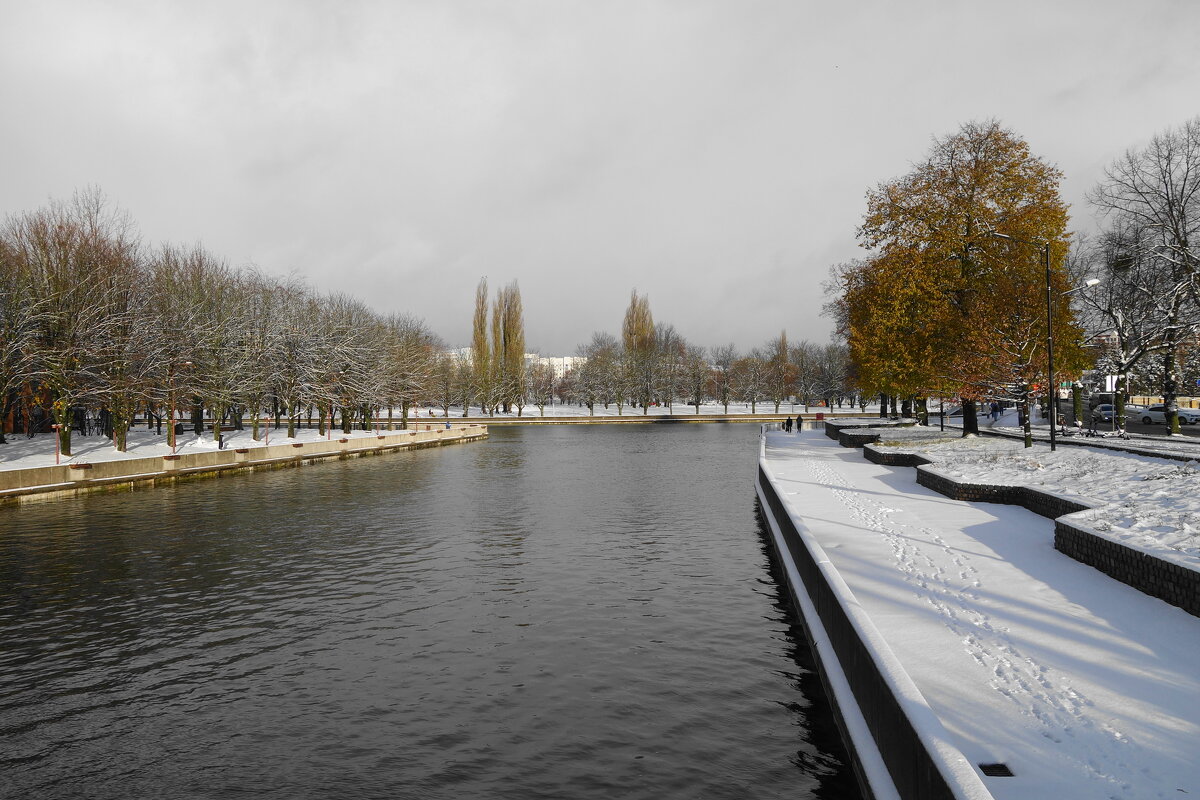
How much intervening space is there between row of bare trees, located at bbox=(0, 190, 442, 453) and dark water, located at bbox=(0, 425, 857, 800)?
18.6m

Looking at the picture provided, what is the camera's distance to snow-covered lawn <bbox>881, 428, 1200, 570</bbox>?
43.7 ft

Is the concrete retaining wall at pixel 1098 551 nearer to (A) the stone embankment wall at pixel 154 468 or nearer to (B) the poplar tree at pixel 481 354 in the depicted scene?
(A) the stone embankment wall at pixel 154 468

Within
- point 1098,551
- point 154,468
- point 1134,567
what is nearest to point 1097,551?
point 1098,551

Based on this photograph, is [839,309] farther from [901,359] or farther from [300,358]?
[300,358]

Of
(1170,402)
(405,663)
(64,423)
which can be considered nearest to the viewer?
(405,663)

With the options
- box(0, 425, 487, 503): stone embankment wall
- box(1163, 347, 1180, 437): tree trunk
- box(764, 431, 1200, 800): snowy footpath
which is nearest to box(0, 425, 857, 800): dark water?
box(764, 431, 1200, 800): snowy footpath

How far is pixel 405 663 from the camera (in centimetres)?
1241

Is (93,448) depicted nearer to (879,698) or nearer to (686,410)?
(879,698)

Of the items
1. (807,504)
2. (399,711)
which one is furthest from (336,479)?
(399,711)

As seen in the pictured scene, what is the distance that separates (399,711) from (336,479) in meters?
30.7

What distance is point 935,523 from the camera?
61.7 ft

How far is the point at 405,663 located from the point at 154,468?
30860 millimetres

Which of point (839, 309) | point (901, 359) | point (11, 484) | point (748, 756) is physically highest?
point (839, 309)

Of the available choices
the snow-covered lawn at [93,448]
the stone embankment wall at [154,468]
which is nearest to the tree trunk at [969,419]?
the stone embankment wall at [154,468]
